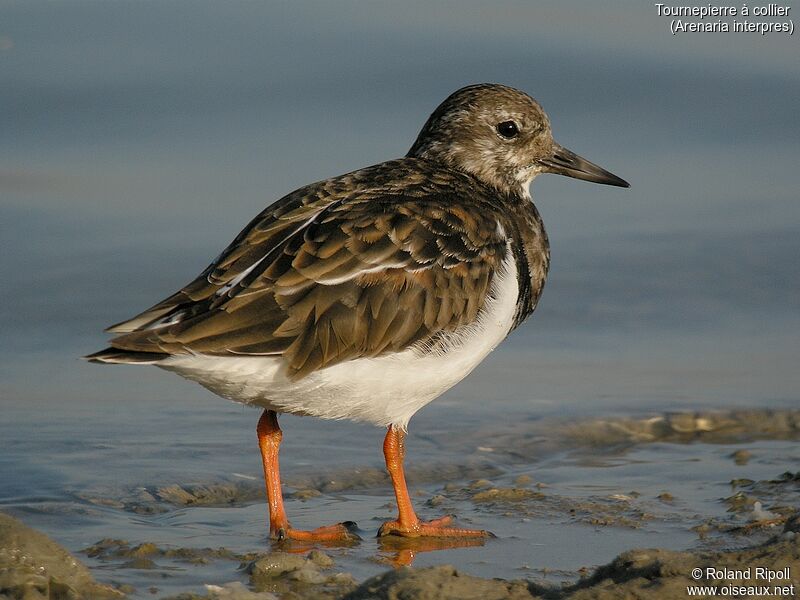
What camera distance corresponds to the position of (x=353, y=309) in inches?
184

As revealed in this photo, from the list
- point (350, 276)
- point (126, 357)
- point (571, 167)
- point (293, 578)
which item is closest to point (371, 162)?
point (571, 167)

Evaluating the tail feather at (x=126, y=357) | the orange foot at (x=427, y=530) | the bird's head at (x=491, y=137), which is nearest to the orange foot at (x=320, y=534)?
the orange foot at (x=427, y=530)

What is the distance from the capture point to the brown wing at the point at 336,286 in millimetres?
4520

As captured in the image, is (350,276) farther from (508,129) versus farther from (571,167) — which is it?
(571,167)

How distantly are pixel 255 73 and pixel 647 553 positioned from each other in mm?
6656

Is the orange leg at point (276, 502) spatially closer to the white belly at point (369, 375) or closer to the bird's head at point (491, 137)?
the white belly at point (369, 375)

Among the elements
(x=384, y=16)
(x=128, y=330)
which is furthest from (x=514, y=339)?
(x=384, y=16)

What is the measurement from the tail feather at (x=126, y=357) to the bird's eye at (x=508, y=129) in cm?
198

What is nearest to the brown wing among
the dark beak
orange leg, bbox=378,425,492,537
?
A: orange leg, bbox=378,425,492,537

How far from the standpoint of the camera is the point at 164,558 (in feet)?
14.4

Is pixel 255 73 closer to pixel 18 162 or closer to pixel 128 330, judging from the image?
pixel 18 162

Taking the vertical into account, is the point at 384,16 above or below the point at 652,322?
above

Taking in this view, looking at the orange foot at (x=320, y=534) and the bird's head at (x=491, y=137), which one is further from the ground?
the bird's head at (x=491, y=137)

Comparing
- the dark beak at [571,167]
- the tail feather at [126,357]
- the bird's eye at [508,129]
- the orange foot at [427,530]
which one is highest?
the bird's eye at [508,129]
